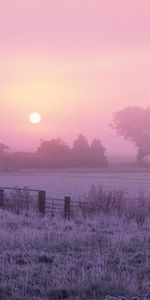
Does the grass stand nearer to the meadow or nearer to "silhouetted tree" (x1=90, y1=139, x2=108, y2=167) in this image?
the meadow

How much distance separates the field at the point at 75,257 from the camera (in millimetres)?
8883

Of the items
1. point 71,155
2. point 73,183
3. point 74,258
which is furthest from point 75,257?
point 71,155

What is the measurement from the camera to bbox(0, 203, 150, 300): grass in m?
8.88

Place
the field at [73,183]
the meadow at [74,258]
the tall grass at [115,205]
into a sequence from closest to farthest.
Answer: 1. the meadow at [74,258]
2. the tall grass at [115,205]
3. the field at [73,183]

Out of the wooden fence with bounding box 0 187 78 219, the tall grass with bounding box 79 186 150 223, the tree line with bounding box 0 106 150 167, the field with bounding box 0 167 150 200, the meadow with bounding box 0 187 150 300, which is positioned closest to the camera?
the meadow with bounding box 0 187 150 300

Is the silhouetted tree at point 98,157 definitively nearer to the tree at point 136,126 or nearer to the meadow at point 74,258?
the tree at point 136,126

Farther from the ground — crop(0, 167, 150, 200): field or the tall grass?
crop(0, 167, 150, 200): field

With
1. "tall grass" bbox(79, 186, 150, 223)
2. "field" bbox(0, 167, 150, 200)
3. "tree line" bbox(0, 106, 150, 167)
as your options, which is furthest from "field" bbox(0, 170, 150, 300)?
"tree line" bbox(0, 106, 150, 167)

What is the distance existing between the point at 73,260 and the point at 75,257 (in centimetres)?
40

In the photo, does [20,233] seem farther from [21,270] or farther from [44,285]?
[44,285]

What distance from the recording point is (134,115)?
138 metres

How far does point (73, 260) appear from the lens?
10977mm

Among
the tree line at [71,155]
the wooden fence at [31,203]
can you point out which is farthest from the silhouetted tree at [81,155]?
the wooden fence at [31,203]

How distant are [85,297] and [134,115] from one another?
13061 cm
